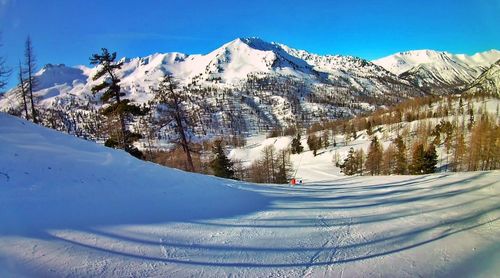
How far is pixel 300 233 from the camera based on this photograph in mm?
9062

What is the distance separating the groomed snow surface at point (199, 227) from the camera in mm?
6766

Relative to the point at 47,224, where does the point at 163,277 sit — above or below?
below

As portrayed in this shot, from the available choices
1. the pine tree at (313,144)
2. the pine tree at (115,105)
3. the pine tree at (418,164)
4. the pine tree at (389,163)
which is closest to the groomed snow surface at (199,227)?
the pine tree at (115,105)

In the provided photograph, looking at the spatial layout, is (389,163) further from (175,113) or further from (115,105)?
(115,105)

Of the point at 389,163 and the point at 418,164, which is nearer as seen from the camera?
the point at 418,164

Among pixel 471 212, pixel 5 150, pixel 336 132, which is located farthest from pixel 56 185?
pixel 336 132

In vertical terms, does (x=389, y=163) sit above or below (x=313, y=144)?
below

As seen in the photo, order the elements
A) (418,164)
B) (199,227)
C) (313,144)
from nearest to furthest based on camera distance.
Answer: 1. (199,227)
2. (418,164)
3. (313,144)

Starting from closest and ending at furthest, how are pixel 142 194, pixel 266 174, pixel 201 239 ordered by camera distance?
pixel 201 239
pixel 142 194
pixel 266 174

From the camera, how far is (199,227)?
895 cm

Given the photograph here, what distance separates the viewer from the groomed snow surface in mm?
6766

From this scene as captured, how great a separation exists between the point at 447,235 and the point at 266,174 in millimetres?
69471

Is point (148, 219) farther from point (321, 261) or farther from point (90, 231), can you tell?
point (321, 261)

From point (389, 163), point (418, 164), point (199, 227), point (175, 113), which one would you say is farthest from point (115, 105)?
point (389, 163)
